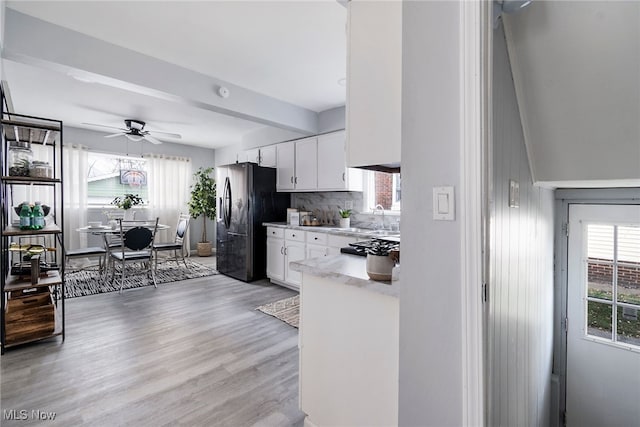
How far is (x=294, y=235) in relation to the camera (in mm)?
4043

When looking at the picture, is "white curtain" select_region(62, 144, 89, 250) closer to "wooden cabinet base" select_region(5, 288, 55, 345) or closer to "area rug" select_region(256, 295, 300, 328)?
"wooden cabinet base" select_region(5, 288, 55, 345)

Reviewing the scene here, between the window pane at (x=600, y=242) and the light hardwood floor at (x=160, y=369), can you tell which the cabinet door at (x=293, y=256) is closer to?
the light hardwood floor at (x=160, y=369)

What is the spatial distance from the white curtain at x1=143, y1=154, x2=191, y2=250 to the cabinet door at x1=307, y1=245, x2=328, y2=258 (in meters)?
3.78

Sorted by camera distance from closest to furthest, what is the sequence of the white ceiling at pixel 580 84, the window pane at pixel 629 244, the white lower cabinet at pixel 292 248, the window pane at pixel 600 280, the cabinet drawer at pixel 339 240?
the white ceiling at pixel 580 84
the window pane at pixel 629 244
the window pane at pixel 600 280
the cabinet drawer at pixel 339 240
the white lower cabinet at pixel 292 248

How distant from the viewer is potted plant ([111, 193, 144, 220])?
15.9 ft

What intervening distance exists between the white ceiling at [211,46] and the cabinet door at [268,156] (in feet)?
3.53

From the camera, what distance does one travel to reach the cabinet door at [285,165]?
460 centimetres

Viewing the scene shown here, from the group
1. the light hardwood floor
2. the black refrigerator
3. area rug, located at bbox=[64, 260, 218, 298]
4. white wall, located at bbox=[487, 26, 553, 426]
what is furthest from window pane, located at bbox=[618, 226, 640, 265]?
area rug, located at bbox=[64, 260, 218, 298]

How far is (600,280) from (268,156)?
4282 mm

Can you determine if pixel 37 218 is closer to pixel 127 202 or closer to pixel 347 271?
pixel 347 271

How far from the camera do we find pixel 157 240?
6211mm

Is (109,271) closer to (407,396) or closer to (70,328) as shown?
(70,328)

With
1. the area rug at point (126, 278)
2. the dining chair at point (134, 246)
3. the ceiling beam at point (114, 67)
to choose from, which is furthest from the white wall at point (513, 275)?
the area rug at point (126, 278)

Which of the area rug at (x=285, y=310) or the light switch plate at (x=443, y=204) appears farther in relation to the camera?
the area rug at (x=285, y=310)
